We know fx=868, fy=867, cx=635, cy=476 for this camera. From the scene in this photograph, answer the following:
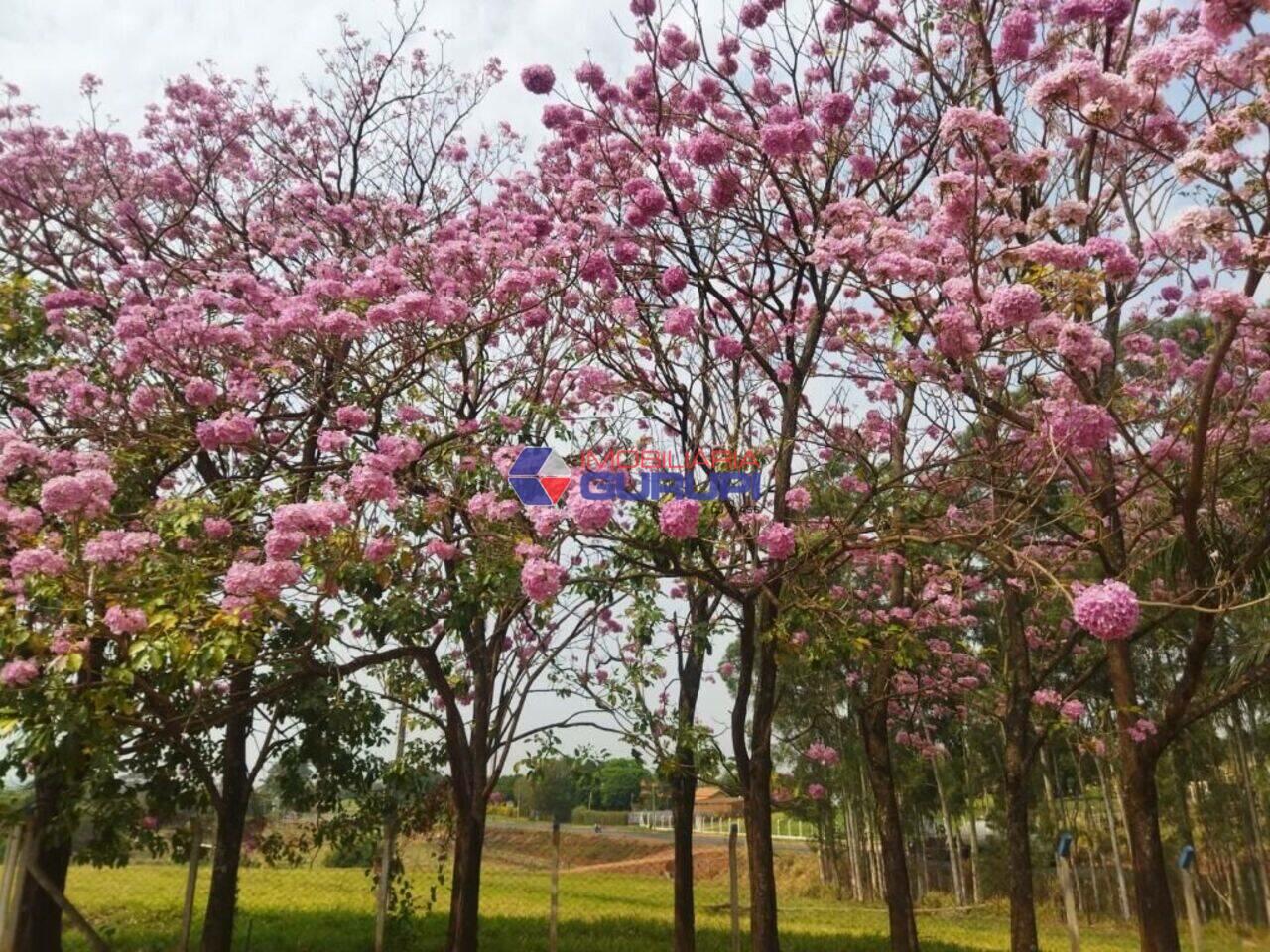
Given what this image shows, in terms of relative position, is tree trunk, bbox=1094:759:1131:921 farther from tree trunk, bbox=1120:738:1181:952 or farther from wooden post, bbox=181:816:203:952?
wooden post, bbox=181:816:203:952

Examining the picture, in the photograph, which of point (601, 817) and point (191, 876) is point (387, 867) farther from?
point (601, 817)

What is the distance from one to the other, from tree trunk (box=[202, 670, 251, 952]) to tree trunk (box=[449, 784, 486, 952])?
181 centimetres

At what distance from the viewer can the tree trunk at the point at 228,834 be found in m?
6.96

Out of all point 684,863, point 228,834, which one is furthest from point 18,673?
point 684,863

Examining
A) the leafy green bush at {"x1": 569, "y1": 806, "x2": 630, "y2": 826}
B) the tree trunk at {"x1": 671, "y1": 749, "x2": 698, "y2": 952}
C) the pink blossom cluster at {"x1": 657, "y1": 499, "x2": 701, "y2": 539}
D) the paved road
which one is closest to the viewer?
the pink blossom cluster at {"x1": 657, "y1": 499, "x2": 701, "y2": 539}

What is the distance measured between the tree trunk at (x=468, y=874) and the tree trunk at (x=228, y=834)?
5.94ft

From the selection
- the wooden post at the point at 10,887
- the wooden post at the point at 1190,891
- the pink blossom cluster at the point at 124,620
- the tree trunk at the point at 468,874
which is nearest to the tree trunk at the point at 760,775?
the tree trunk at the point at 468,874

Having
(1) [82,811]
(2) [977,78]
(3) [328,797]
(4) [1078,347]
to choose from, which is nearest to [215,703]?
(1) [82,811]

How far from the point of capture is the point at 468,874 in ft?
23.8

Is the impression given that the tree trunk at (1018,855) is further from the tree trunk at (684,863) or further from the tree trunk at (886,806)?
Answer: the tree trunk at (684,863)

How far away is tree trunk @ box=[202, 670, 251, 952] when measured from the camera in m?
6.96

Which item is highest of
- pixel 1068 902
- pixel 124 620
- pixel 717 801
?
pixel 124 620
